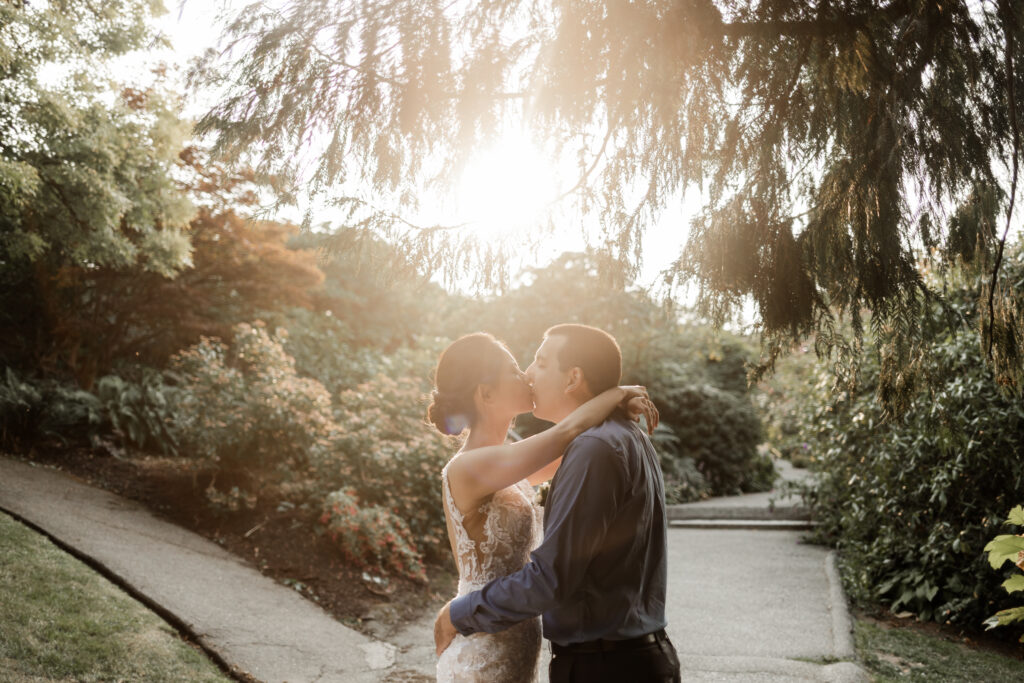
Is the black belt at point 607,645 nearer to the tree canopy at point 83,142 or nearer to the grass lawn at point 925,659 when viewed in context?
the grass lawn at point 925,659

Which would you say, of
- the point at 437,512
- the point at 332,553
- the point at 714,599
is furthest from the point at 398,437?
the point at 714,599

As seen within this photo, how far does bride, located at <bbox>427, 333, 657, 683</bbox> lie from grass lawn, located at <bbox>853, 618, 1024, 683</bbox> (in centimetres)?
363

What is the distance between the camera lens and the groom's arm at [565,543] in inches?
84.6

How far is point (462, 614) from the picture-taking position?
230 centimetres

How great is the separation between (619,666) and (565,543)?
427 millimetres

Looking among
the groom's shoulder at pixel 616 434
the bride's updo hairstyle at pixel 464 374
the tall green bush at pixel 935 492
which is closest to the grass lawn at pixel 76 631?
the bride's updo hairstyle at pixel 464 374

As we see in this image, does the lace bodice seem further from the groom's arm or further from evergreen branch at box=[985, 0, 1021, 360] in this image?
Result: evergreen branch at box=[985, 0, 1021, 360]

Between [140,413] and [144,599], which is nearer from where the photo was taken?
[144,599]

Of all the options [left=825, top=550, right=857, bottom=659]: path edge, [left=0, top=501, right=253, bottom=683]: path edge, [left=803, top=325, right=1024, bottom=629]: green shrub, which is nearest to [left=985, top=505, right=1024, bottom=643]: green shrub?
[left=803, top=325, right=1024, bottom=629]: green shrub

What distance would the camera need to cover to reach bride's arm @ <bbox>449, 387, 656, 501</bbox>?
238cm

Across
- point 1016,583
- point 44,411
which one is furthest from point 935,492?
point 44,411

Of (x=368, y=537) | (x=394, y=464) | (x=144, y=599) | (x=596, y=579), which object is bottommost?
(x=144, y=599)

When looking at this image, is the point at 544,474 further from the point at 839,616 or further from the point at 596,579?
the point at 839,616

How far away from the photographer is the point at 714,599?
7484 millimetres
